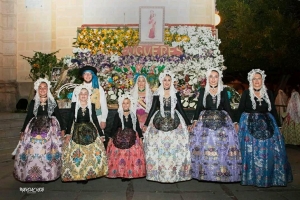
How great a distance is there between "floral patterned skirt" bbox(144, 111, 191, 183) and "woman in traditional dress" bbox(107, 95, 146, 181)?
8.0 inches

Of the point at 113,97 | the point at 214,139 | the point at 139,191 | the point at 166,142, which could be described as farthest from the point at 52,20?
the point at 214,139

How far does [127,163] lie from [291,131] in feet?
22.9

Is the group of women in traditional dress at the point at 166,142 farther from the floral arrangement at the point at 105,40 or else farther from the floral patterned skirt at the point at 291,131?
the floral patterned skirt at the point at 291,131

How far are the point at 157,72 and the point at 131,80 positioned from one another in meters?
0.71

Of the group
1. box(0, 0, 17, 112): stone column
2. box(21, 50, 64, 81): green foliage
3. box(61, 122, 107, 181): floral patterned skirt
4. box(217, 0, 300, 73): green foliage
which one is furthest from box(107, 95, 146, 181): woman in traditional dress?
box(217, 0, 300, 73): green foliage

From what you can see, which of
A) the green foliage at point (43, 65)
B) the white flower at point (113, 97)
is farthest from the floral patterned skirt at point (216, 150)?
the green foliage at point (43, 65)

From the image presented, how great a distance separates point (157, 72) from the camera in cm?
830

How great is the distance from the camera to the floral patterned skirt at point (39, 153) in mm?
5492

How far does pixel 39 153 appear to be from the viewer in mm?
5516

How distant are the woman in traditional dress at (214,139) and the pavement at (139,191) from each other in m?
0.27

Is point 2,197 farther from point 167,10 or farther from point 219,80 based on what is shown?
point 167,10

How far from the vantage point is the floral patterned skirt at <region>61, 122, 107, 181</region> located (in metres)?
5.43

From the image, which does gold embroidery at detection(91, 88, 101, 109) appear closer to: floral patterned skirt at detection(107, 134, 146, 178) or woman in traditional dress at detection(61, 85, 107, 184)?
woman in traditional dress at detection(61, 85, 107, 184)

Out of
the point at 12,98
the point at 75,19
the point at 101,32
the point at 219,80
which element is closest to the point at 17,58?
the point at 12,98
